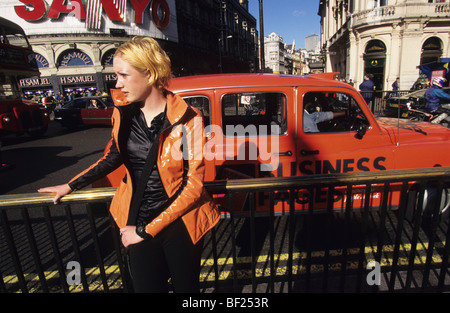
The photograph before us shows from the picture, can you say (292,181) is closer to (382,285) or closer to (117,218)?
(117,218)

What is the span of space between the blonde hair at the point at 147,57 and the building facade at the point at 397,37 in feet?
77.1

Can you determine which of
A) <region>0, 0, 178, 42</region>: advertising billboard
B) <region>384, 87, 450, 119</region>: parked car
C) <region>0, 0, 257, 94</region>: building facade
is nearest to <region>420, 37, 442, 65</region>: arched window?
<region>384, 87, 450, 119</region>: parked car

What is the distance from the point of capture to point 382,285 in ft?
8.31

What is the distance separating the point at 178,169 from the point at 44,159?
8321mm

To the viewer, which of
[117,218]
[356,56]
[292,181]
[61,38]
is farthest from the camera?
[356,56]

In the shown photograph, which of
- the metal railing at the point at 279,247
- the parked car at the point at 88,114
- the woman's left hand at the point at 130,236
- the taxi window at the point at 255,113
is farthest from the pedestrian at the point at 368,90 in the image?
the woman's left hand at the point at 130,236

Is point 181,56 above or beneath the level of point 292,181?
above

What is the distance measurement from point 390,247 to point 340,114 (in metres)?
1.82

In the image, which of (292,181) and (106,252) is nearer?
(292,181)

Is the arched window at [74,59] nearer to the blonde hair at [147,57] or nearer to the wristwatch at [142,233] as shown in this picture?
the blonde hair at [147,57]

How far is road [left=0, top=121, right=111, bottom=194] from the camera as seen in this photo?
19.6 feet

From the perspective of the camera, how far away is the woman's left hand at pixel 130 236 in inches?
56.1

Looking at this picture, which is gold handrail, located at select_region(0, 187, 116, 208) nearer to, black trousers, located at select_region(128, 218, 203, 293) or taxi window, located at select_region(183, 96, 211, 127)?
black trousers, located at select_region(128, 218, 203, 293)
